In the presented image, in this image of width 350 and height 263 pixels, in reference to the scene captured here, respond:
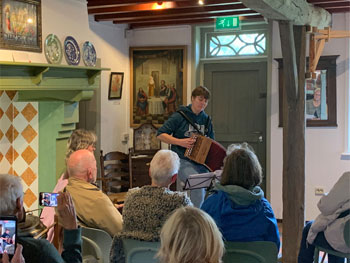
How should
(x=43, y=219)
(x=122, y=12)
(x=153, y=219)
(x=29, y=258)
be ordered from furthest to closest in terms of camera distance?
(x=122, y=12) → (x=43, y=219) → (x=153, y=219) → (x=29, y=258)

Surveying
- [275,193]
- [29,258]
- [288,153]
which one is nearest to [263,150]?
[275,193]

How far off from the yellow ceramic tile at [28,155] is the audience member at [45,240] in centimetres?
298

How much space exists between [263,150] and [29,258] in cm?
544

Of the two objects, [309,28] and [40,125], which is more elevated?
[309,28]

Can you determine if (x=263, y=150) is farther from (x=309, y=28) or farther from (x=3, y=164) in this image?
(x=3, y=164)

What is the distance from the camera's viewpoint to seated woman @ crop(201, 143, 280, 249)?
3.02 m

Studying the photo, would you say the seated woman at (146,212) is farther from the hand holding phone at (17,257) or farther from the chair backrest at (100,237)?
the hand holding phone at (17,257)

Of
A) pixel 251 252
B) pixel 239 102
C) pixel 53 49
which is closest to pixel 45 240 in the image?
pixel 251 252

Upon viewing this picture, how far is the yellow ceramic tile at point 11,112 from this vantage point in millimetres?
5254

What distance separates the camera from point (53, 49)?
5434mm

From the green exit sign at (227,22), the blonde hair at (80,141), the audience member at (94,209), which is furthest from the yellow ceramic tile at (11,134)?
the green exit sign at (227,22)

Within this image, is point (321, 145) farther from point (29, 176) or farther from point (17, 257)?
point (17, 257)

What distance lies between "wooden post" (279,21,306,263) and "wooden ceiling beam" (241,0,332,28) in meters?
0.19

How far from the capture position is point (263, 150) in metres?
7.36
